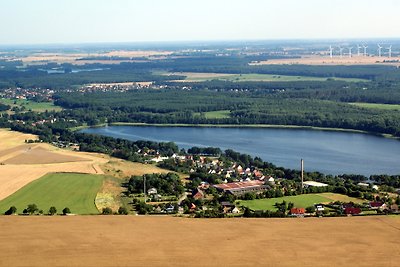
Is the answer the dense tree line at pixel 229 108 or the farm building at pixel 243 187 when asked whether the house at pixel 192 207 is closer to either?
the farm building at pixel 243 187

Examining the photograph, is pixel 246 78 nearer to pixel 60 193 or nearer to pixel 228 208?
pixel 60 193

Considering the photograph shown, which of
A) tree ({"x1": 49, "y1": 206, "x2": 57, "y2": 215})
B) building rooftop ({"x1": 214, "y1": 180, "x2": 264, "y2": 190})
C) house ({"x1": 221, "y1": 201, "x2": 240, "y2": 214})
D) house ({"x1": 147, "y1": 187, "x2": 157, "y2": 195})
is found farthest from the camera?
building rooftop ({"x1": 214, "y1": 180, "x2": 264, "y2": 190})

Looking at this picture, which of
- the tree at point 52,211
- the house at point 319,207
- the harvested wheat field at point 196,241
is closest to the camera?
the harvested wheat field at point 196,241

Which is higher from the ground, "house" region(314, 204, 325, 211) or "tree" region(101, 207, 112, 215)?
"tree" region(101, 207, 112, 215)

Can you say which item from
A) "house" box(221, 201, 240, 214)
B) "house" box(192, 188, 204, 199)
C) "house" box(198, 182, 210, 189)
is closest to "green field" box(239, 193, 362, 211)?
"house" box(221, 201, 240, 214)

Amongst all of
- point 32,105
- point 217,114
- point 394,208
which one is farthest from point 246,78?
point 394,208

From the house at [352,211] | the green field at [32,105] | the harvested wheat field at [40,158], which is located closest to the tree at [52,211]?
the house at [352,211]

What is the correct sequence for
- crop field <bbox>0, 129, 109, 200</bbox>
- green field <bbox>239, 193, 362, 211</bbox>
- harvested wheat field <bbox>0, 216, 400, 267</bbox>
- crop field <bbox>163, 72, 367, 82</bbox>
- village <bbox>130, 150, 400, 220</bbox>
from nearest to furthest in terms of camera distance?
harvested wheat field <bbox>0, 216, 400, 267</bbox> → village <bbox>130, 150, 400, 220</bbox> → green field <bbox>239, 193, 362, 211</bbox> → crop field <bbox>0, 129, 109, 200</bbox> → crop field <bbox>163, 72, 367, 82</bbox>

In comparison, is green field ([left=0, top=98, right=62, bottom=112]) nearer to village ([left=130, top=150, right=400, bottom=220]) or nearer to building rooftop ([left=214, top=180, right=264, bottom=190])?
village ([left=130, top=150, right=400, bottom=220])
